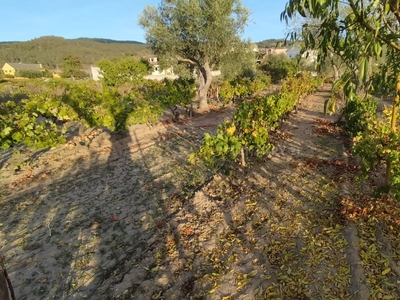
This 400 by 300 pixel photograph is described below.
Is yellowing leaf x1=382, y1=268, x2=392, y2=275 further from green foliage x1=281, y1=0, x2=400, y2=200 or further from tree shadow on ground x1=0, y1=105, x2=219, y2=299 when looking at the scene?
tree shadow on ground x1=0, y1=105, x2=219, y2=299

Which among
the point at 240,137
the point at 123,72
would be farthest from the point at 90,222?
the point at 123,72

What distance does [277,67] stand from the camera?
36.2 metres

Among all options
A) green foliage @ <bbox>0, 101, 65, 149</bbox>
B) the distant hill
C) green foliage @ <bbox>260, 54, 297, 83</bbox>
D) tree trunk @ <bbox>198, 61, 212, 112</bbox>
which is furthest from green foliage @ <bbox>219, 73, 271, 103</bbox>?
the distant hill

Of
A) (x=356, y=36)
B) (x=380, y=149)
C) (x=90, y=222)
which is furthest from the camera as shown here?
(x=90, y=222)

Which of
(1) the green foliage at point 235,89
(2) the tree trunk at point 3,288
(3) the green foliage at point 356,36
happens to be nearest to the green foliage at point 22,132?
(2) the tree trunk at point 3,288

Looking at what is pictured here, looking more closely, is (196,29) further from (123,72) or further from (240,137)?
(123,72)

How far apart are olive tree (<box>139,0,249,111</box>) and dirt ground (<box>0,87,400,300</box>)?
33.6ft

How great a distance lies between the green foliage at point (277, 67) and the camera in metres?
35.0

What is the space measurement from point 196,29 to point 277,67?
24004 mm

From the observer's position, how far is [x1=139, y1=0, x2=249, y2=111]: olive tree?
15.0 metres

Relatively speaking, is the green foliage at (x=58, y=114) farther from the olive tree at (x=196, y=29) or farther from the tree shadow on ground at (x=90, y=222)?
the olive tree at (x=196, y=29)

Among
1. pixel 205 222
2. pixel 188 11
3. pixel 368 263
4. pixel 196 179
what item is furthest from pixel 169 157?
pixel 188 11

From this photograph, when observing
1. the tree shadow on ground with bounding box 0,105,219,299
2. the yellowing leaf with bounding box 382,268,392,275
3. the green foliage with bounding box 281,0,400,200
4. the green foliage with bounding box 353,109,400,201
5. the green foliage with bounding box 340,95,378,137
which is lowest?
the yellowing leaf with bounding box 382,268,392,275

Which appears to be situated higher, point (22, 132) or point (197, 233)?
point (22, 132)
